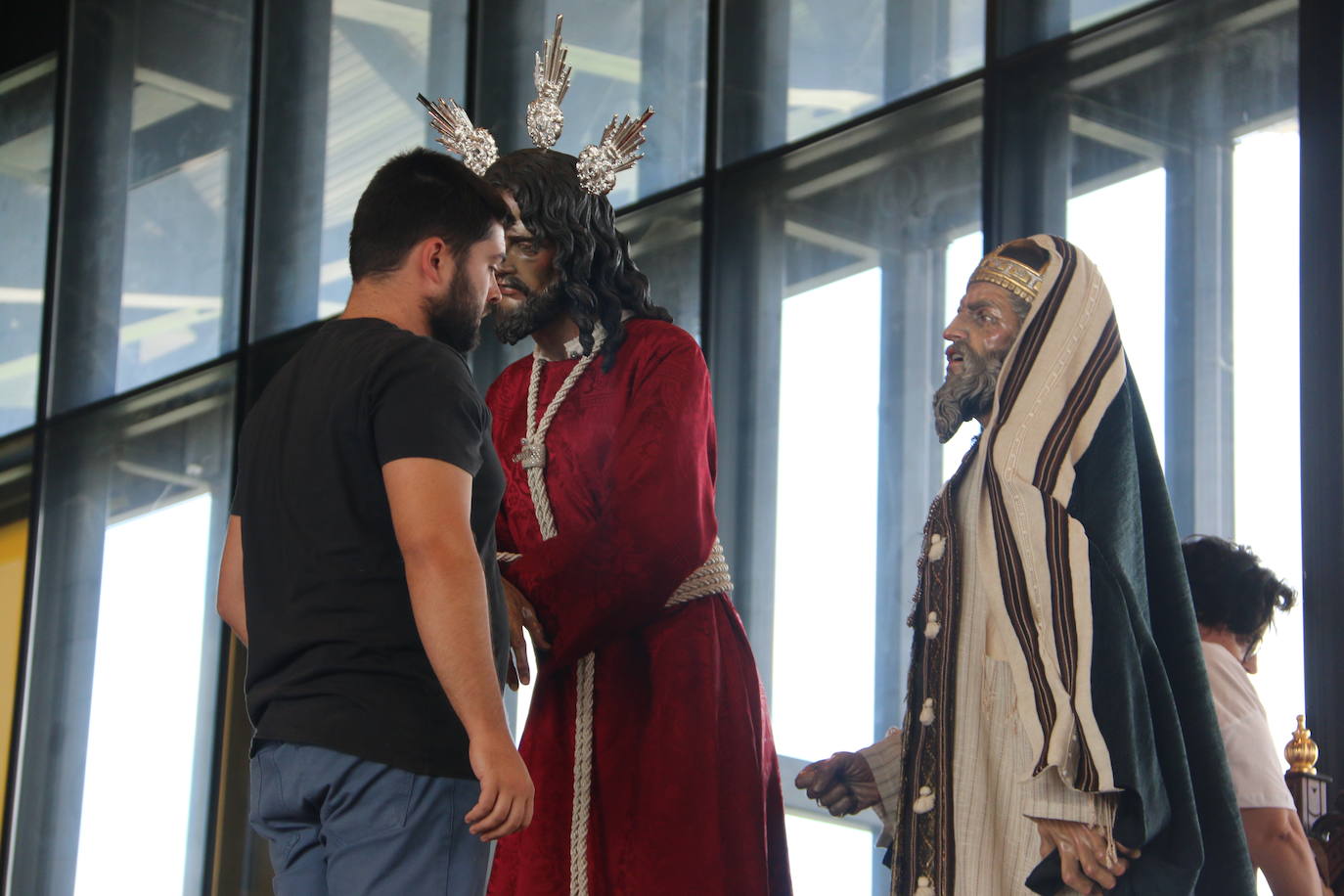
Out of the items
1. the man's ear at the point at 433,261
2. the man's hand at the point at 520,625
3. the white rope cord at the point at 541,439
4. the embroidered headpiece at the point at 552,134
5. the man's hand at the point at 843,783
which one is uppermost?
the embroidered headpiece at the point at 552,134

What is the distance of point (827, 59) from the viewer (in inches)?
178

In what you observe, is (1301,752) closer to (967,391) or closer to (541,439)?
(967,391)

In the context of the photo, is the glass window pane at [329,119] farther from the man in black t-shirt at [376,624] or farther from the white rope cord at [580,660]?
the man in black t-shirt at [376,624]

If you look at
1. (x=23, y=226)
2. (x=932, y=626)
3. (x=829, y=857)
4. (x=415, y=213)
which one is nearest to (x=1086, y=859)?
(x=932, y=626)

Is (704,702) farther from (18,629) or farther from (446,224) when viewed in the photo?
(18,629)

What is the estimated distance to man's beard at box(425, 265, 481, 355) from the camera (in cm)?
213

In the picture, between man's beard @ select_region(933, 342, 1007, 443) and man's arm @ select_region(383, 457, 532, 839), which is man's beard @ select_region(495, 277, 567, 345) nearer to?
man's beard @ select_region(933, 342, 1007, 443)

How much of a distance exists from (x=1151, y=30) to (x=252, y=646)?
8.26 feet

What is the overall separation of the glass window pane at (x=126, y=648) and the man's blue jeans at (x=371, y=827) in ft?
13.6

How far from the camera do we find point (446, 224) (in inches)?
84.0

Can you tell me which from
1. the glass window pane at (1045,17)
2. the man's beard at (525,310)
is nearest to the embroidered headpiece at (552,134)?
the man's beard at (525,310)

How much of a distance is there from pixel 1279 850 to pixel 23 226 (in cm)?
609

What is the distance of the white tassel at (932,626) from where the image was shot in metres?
2.41

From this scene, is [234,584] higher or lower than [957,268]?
lower
